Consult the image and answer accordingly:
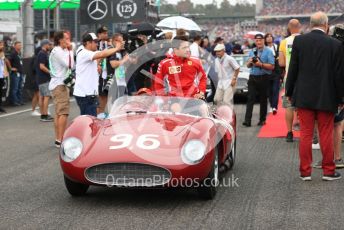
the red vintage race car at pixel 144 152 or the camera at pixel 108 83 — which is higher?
the red vintage race car at pixel 144 152

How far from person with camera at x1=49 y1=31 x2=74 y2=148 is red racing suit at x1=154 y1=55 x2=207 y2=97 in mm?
2269

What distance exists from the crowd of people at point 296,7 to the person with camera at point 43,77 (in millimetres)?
50347

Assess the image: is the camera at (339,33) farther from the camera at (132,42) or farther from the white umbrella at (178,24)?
the white umbrella at (178,24)

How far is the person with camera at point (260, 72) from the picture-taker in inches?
531

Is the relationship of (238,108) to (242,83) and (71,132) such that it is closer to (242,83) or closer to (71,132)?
(242,83)

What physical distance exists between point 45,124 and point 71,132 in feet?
24.6

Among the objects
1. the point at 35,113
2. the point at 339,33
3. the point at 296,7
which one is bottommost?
the point at 35,113

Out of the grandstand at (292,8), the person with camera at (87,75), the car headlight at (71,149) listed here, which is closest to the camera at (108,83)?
the person with camera at (87,75)

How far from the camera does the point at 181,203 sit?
6516 millimetres

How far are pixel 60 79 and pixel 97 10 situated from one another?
1323 centimetres

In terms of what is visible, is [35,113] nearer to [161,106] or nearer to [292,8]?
[161,106]

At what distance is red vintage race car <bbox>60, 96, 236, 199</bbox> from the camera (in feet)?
20.5

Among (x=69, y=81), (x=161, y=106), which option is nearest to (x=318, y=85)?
(x=161, y=106)

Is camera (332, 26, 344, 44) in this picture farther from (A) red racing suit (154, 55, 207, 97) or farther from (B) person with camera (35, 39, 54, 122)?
(B) person with camera (35, 39, 54, 122)
